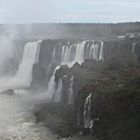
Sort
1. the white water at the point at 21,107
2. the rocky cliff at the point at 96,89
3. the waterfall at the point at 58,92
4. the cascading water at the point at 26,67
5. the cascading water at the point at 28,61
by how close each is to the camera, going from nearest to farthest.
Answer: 1. the rocky cliff at the point at 96,89
2. the white water at the point at 21,107
3. the waterfall at the point at 58,92
4. the cascading water at the point at 26,67
5. the cascading water at the point at 28,61

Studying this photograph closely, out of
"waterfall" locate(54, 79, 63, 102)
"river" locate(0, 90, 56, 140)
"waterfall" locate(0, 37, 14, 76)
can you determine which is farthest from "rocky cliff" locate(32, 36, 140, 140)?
"waterfall" locate(0, 37, 14, 76)

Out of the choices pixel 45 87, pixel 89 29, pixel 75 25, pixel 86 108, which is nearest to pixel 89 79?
pixel 86 108

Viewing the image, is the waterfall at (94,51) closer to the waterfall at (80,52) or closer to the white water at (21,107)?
the waterfall at (80,52)

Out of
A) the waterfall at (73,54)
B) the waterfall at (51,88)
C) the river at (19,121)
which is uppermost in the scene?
the waterfall at (73,54)

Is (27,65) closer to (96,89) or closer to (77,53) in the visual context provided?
(77,53)

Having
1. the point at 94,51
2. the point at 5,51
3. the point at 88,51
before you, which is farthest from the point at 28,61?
the point at 94,51

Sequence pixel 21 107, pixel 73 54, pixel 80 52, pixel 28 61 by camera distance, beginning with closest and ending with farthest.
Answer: pixel 21 107 → pixel 80 52 → pixel 73 54 → pixel 28 61

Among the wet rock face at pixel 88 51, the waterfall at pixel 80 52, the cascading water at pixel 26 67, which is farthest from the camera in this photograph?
the cascading water at pixel 26 67

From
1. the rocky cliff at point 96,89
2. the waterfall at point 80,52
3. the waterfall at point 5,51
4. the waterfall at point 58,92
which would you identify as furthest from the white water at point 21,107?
the waterfall at point 80,52

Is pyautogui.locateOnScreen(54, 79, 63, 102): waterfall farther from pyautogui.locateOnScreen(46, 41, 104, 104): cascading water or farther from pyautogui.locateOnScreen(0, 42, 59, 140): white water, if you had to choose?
pyautogui.locateOnScreen(46, 41, 104, 104): cascading water
